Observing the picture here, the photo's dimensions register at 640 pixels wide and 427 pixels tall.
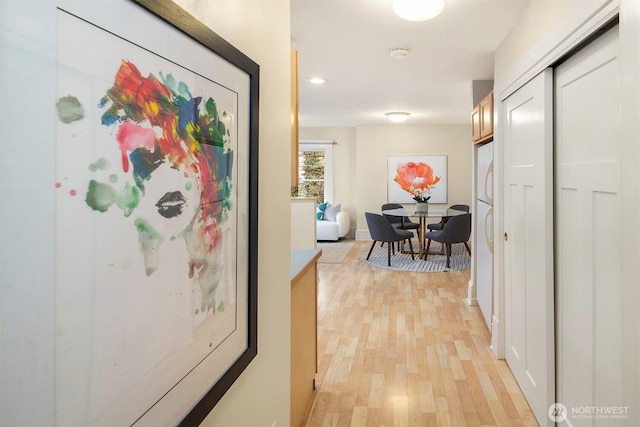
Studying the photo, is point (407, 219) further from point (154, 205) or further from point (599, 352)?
point (154, 205)

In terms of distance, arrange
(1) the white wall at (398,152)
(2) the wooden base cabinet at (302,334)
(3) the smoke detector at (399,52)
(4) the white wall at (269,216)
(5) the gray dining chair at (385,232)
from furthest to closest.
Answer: (1) the white wall at (398,152)
(5) the gray dining chair at (385,232)
(3) the smoke detector at (399,52)
(2) the wooden base cabinet at (302,334)
(4) the white wall at (269,216)

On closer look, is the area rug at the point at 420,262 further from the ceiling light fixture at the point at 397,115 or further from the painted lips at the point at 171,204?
the painted lips at the point at 171,204

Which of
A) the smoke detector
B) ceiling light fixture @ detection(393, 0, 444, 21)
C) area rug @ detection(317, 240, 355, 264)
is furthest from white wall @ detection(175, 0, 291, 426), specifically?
area rug @ detection(317, 240, 355, 264)

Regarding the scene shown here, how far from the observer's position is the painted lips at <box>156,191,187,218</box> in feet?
2.18

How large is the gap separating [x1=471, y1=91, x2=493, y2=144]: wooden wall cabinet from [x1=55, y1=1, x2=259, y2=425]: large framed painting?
265cm

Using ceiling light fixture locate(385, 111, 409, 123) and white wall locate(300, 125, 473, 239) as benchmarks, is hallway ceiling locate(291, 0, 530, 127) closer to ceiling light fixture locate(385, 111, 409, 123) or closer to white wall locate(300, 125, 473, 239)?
ceiling light fixture locate(385, 111, 409, 123)

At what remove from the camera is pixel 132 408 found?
1.98ft

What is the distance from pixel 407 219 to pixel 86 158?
7.52 meters

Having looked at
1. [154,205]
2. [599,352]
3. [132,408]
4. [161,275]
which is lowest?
[599,352]

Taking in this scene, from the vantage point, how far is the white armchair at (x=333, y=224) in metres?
8.18

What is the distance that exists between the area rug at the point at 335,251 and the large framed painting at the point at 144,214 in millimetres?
5521

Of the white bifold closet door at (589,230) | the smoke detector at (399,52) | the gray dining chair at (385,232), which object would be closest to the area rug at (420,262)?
the gray dining chair at (385,232)

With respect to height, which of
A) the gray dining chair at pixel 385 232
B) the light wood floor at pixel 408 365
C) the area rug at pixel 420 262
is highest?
the gray dining chair at pixel 385 232

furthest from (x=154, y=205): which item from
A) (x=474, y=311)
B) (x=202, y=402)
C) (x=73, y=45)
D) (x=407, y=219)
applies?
(x=407, y=219)
